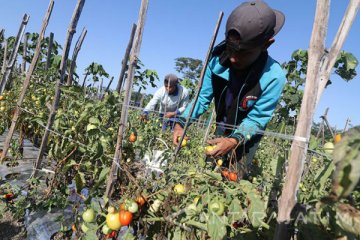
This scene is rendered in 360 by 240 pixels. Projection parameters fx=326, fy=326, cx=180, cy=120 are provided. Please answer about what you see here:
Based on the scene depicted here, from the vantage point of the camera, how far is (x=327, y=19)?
0.78 m

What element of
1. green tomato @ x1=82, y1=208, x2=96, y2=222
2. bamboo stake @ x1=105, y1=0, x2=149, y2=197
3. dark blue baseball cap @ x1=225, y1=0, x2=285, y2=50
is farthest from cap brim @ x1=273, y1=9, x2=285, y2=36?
green tomato @ x1=82, y1=208, x2=96, y2=222

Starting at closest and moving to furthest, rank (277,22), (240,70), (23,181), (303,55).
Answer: (277,22) < (240,70) < (23,181) < (303,55)

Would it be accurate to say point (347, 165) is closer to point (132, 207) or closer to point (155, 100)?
point (132, 207)

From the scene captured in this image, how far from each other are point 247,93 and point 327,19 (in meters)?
1.22

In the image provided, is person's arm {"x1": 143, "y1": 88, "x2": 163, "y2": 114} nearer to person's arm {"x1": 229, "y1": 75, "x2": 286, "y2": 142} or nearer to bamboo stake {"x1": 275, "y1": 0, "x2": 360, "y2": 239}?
person's arm {"x1": 229, "y1": 75, "x2": 286, "y2": 142}

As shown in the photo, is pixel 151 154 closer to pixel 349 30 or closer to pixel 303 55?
pixel 349 30

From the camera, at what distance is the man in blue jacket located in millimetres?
1664

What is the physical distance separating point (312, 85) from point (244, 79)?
3.99 ft

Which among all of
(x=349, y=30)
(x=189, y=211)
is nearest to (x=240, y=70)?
(x=189, y=211)

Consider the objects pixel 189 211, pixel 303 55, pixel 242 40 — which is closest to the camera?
pixel 189 211

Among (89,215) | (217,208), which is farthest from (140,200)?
(217,208)

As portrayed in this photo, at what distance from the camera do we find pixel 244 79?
6.61 ft

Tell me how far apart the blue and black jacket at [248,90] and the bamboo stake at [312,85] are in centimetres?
88

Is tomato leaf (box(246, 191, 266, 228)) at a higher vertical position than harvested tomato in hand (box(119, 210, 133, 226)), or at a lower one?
higher
